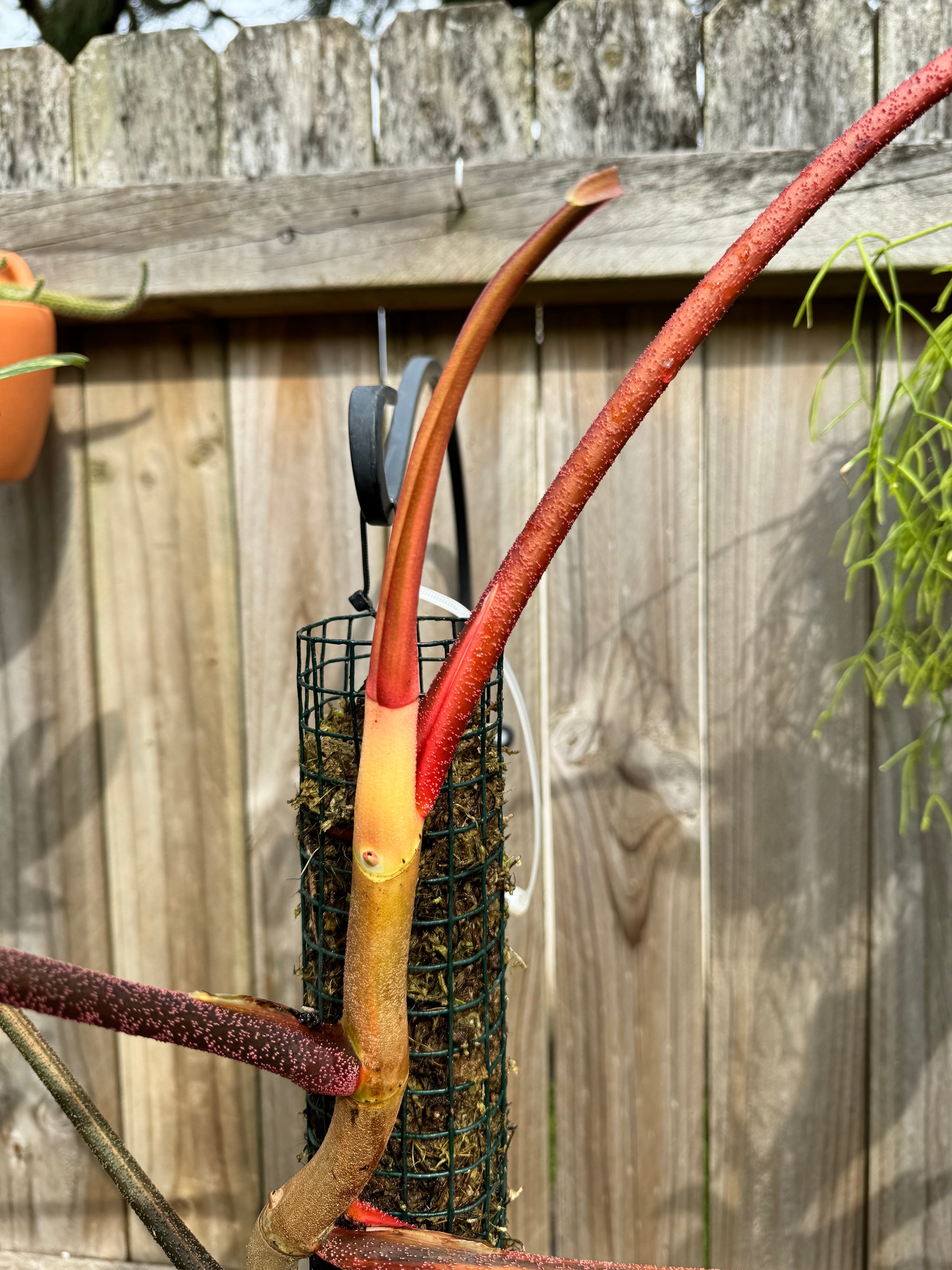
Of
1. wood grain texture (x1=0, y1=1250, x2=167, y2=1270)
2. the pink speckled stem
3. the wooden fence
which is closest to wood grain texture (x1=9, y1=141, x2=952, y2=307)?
the wooden fence

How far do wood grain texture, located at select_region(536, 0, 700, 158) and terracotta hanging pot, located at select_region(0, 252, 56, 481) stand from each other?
50cm

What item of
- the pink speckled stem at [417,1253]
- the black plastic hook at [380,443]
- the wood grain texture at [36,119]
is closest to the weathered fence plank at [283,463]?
the wood grain texture at [36,119]

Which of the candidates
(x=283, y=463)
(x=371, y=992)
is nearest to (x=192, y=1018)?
(x=371, y=992)

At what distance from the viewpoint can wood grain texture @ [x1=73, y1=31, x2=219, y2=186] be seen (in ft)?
Result: 3.15

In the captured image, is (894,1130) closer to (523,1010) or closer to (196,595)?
(523,1010)

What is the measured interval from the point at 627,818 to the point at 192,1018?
0.68m

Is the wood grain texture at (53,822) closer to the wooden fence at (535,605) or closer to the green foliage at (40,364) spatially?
the wooden fence at (535,605)

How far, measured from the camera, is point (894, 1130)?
3.33ft

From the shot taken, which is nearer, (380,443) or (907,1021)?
(380,443)

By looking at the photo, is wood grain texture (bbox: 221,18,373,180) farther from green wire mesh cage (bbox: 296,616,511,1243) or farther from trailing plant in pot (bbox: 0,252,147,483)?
green wire mesh cage (bbox: 296,616,511,1243)

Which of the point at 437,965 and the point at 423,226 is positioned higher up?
the point at 423,226

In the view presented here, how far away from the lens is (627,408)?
39 cm

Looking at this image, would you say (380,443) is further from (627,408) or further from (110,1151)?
(110,1151)

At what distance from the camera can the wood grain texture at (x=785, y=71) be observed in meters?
0.89
